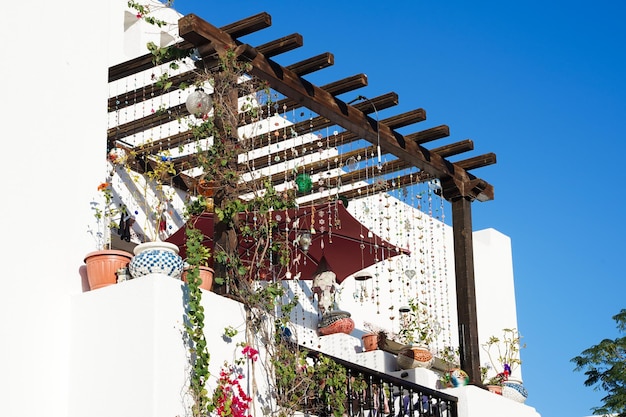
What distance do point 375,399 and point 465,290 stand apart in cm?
191

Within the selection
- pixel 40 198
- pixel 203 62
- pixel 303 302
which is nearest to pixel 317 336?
pixel 303 302

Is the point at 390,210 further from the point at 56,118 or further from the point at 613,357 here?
the point at 56,118

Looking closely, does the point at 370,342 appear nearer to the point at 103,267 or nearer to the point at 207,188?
the point at 207,188

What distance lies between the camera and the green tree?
1608cm

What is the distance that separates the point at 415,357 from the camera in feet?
37.3

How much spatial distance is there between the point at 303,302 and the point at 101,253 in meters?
5.54

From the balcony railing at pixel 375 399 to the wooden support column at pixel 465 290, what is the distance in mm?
718

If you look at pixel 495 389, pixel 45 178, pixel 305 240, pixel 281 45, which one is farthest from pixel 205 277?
pixel 495 389

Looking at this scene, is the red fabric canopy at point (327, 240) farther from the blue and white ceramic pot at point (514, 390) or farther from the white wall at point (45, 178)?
the white wall at point (45, 178)

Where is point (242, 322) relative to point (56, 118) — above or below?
below

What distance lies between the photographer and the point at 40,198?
26.7 ft

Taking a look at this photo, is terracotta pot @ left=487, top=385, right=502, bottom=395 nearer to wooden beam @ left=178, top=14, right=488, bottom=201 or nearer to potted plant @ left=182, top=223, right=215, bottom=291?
wooden beam @ left=178, top=14, right=488, bottom=201

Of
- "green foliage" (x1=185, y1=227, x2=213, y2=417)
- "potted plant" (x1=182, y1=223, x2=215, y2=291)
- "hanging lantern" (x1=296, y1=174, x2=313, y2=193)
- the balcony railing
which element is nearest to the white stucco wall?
"green foliage" (x1=185, y1=227, x2=213, y2=417)

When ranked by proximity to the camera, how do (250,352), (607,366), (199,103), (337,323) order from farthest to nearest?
(607,366), (337,323), (199,103), (250,352)
